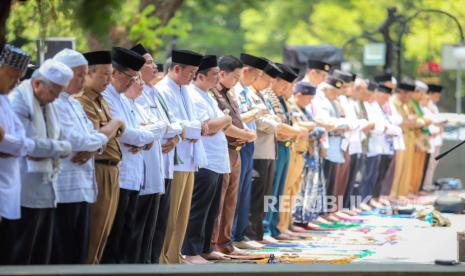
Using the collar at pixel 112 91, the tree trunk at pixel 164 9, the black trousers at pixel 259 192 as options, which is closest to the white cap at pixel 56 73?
the collar at pixel 112 91

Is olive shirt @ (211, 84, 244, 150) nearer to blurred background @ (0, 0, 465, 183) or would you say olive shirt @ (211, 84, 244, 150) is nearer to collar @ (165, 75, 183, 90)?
collar @ (165, 75, 183, 90)

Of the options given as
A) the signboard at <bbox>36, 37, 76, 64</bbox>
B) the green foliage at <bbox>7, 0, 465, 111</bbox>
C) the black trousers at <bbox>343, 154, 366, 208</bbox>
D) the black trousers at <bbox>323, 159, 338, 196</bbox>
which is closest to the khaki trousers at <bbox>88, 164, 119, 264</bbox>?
the signboard at <bbox>36, 37, 76, 64</bbox>

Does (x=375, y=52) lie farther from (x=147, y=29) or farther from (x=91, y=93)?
(x=91, y=93)

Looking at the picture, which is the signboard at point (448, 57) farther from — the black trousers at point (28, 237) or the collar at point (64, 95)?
the black trousers at point (28, 237)

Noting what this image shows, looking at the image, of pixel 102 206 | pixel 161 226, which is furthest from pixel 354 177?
pixel 102 206

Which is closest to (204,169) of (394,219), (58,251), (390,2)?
(58,251)

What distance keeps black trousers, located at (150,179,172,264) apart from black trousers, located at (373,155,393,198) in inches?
458

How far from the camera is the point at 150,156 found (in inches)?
492

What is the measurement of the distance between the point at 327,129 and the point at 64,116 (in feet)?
30.9

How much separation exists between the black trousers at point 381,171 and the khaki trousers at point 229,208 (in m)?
9.05

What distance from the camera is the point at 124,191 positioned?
12031 mm

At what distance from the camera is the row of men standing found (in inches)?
412

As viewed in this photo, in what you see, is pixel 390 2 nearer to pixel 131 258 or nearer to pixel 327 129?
pixel 327 129

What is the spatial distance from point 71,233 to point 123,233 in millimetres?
1360
